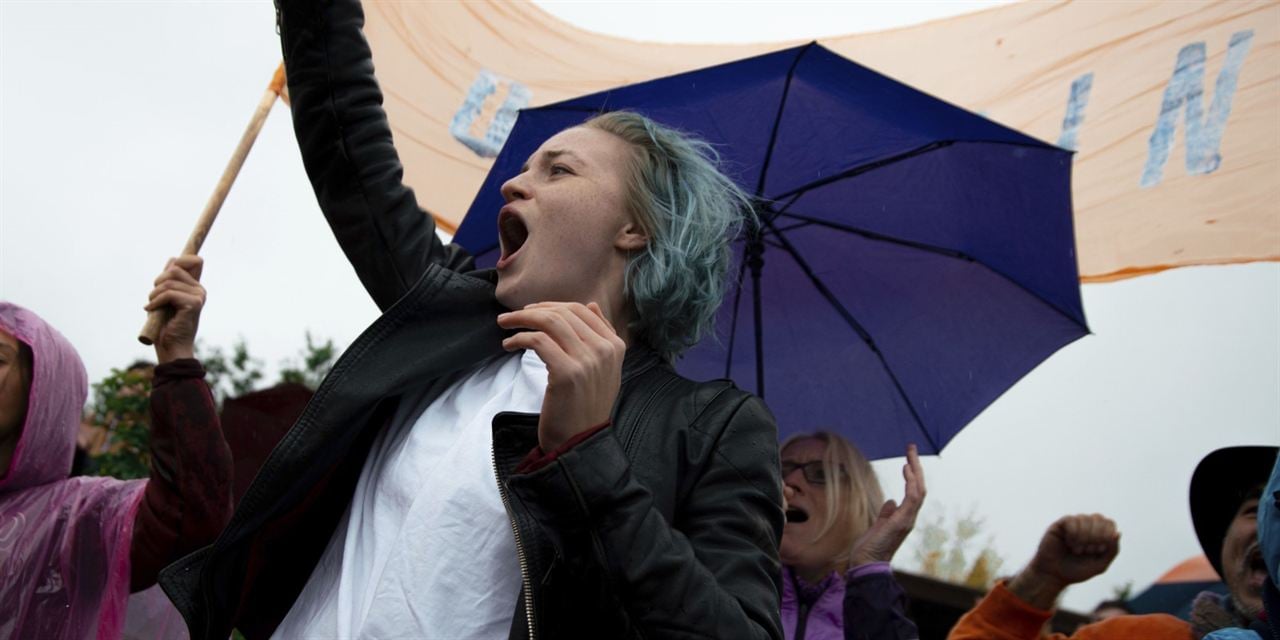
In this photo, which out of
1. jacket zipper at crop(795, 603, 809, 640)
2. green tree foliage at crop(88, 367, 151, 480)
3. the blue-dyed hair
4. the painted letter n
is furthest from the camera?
green tree foliage at crop(88, 367, 151, 480)

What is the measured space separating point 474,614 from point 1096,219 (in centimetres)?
266

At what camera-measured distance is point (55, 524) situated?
2484 mm

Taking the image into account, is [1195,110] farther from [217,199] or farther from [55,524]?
[55,524]

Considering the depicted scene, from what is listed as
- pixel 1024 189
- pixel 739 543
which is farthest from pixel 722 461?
pixel 1024 189

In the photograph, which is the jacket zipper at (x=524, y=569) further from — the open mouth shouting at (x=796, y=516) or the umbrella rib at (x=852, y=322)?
the umbrella rib at (x=852, y=322)

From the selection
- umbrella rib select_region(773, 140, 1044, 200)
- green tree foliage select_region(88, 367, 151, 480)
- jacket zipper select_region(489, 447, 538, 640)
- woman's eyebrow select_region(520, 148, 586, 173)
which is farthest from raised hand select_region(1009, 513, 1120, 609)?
green tree foliage select_region(88, 367, 151, 480)

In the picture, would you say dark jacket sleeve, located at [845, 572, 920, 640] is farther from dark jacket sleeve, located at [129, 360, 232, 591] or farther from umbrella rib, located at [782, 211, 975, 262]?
dark jacket sleeve, located at [129, 360, 232, 591]

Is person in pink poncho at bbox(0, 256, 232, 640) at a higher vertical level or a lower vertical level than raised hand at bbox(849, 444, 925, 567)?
lower

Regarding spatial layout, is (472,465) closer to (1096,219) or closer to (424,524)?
(424,524)

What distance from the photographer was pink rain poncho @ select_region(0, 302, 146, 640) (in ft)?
A: 7.86

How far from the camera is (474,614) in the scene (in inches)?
58.0

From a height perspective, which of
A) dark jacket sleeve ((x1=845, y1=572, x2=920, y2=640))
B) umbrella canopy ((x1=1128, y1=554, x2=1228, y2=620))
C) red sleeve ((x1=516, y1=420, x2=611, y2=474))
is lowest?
umbrella canopy ((x1=1128, y1=554, x2=1228, y2=620))

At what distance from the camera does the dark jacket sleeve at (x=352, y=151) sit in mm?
1885

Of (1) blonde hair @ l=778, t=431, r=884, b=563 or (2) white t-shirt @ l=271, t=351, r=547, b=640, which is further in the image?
(1) blonde hair @ l=778, t=431, r=884, b=563
